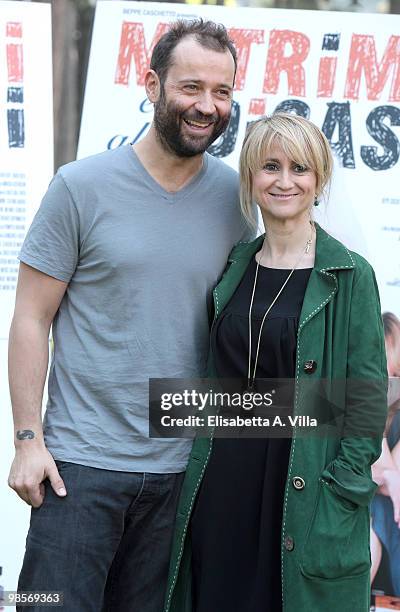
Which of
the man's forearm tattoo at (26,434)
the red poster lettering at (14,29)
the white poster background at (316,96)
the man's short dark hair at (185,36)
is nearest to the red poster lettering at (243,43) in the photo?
the white poster background at (316,96)

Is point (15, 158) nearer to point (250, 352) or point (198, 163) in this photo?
point (198, 163)

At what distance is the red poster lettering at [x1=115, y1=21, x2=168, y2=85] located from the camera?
2924 millimetres

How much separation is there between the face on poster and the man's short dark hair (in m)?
A: 0.71

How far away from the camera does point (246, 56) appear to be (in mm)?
2916

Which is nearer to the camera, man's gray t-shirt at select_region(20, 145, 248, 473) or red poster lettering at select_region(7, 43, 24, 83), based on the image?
man's gray t-shirt at select_region(20, 145, 248, 473)

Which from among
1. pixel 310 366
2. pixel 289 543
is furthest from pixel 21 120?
pixel 289 543

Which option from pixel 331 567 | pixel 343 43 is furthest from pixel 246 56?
pixel 331 567

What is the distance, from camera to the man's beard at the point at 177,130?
2281 millimetres

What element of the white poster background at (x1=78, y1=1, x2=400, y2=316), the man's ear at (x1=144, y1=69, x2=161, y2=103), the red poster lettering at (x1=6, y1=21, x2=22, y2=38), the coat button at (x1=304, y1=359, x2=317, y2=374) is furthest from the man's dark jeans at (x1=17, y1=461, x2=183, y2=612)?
the red poster lettering at (x1=6, y1=21, x2=22, y2=38)

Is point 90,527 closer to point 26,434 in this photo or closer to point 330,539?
point 26,434

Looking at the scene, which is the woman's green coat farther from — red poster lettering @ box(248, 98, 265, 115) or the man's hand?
red poster lettering @ box(248, 98, 265, 115)

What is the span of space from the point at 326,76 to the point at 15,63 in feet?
3.39

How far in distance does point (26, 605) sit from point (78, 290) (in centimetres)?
81

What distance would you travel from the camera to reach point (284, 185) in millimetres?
2252
